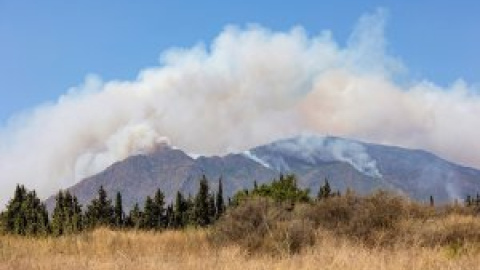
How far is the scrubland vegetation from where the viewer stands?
13641 mm

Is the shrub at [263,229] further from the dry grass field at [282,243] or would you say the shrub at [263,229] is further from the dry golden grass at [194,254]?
the dry golden grass at [194,254]

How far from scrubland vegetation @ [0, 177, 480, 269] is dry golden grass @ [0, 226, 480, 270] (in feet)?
0.08

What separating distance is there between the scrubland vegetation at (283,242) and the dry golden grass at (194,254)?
25 mm

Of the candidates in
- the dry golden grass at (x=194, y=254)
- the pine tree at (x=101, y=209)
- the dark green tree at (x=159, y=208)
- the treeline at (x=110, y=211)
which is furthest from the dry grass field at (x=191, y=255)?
the dark green tree at (x=159, y=208)

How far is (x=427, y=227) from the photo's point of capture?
19.5m

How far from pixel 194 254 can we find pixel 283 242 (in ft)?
6.65

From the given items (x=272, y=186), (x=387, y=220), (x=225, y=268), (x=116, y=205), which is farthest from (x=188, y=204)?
(x=225, y=268)

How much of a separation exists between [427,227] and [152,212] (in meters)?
92.3

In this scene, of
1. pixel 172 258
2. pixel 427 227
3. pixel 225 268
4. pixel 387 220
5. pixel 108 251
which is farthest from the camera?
pixel 387 220

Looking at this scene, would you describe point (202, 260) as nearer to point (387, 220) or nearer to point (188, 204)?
point (387, 220)

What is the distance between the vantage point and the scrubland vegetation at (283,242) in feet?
44.8

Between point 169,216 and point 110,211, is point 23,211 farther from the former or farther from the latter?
point 169,216

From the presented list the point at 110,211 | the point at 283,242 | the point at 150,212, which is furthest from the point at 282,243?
the point at 110,211

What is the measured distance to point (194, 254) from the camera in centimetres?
1716
